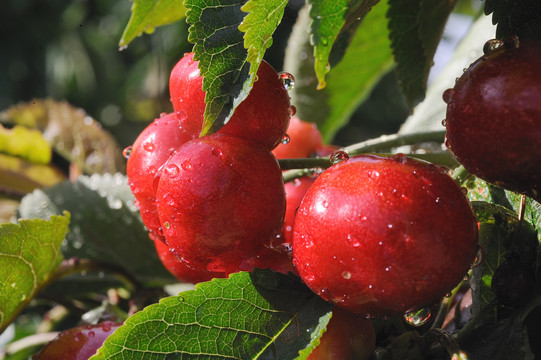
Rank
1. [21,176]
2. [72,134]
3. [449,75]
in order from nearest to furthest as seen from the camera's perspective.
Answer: [449,75]
[21,176]
[72,134]

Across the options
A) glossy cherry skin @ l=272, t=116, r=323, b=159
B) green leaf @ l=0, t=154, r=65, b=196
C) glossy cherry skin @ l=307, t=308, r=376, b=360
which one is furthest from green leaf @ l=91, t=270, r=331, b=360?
green leaf @ l=0, t=154, r=65, b=196

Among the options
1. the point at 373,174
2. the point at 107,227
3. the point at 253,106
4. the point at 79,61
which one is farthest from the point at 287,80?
the point at 79,61

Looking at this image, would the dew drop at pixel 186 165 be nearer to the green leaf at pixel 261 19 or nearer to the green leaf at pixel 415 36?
the green leaf at pixel 261 19

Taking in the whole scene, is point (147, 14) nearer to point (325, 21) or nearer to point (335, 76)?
point (325, 21)

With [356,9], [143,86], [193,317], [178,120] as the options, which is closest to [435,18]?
[356,9]

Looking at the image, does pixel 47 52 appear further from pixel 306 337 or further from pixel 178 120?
pixel 306 337

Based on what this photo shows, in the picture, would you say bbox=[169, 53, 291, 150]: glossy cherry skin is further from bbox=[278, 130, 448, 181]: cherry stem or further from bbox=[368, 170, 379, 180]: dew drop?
bbox=[368, 170, 379, 180]: dew drop
